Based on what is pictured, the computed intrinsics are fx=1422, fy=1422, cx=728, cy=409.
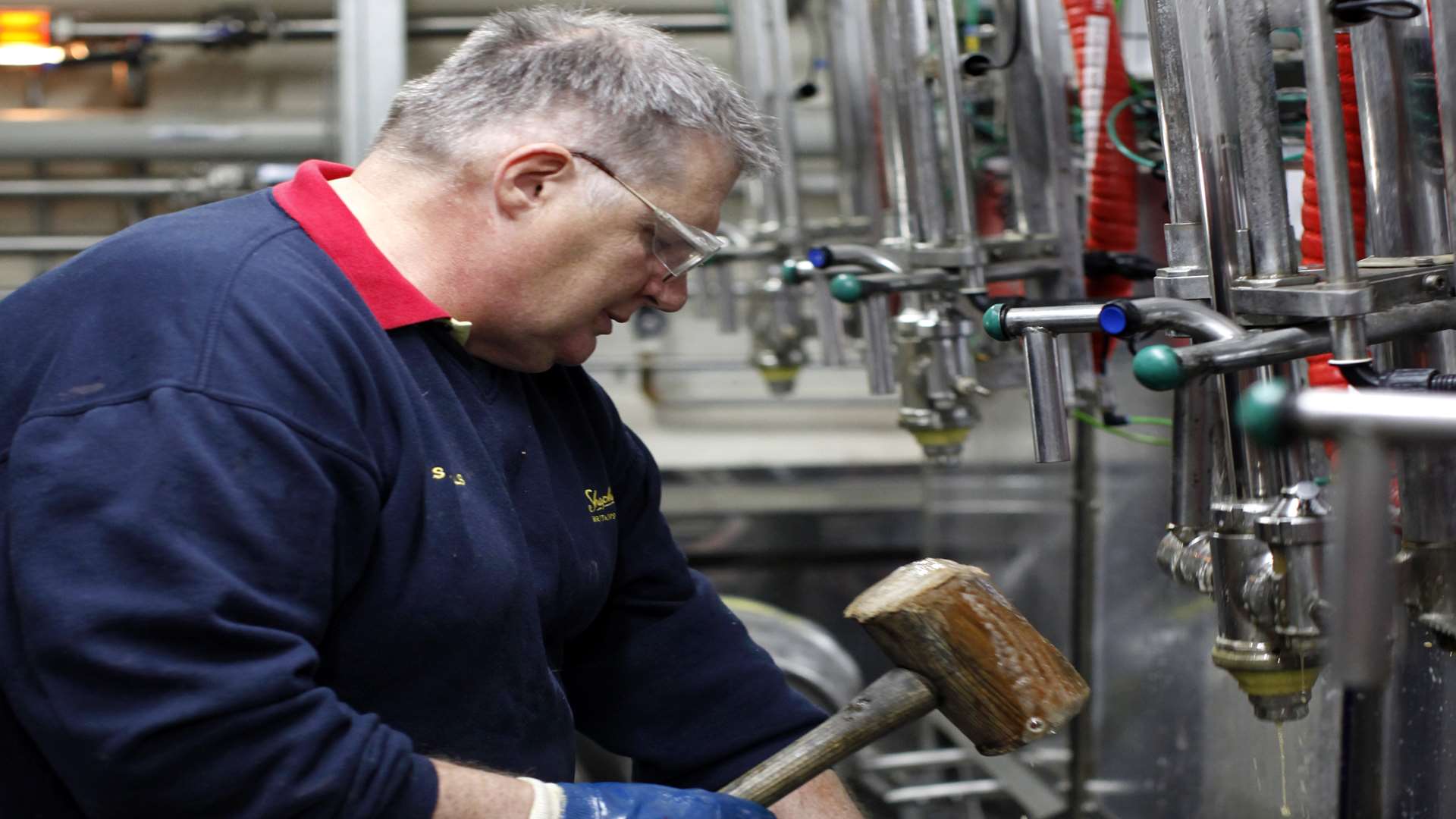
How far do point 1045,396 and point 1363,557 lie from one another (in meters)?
0.47

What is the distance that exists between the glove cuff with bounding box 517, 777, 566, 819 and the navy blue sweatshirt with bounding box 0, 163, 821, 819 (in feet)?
0.29

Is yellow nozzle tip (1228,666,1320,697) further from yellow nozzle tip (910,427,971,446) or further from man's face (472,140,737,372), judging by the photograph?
yellow nozzle tip (910,427,971,446)

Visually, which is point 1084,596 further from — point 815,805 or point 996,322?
point 996,322

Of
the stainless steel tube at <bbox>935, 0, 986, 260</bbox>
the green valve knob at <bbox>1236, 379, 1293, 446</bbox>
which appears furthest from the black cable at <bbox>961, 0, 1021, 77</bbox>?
the green valve knob at <bbox>1236, 379, 1293, 446</bbox>

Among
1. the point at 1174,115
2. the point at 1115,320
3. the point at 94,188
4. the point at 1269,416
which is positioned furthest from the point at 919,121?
the point at 94,188

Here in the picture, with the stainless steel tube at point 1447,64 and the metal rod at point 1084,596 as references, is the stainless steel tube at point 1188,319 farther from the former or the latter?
the metal rod at point 1084,596

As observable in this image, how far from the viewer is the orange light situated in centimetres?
279

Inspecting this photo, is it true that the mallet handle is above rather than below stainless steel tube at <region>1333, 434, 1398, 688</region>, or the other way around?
below

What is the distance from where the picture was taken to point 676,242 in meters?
1.10

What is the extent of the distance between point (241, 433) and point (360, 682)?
223mm

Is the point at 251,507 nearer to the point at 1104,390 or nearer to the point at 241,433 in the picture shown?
the point at 241,433

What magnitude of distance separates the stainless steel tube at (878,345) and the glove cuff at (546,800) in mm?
816

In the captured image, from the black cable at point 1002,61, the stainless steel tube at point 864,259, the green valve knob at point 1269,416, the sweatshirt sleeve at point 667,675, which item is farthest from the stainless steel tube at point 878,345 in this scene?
the green valve knob at point 1269,416

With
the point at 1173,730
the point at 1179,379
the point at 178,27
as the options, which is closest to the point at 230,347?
the point at 1179,379
